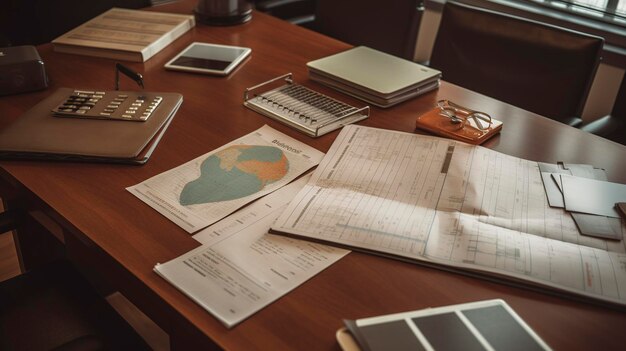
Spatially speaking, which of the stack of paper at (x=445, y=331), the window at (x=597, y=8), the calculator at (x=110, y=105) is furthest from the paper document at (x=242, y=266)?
the window at (x=597, y=8)

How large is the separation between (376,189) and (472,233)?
0.19 m

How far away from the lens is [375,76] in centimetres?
145

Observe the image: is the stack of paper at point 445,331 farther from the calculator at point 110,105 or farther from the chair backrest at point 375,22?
the chair backrest at point 375,22

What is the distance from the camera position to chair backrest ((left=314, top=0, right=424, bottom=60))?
2.00 m

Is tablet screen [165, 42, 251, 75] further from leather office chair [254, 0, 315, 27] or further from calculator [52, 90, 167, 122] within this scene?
leather office chair [254, 0, 315, 27]

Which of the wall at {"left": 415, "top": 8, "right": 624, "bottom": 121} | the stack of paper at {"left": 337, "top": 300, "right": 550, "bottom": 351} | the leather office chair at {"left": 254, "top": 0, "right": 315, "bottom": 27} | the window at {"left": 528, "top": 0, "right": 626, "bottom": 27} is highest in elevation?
the window at {"left": 528, "top": 0, "right": 626, "bottom": 27}

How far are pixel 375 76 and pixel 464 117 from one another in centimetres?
27

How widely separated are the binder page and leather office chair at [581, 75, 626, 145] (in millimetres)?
504

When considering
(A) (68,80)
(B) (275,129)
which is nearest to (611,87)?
(B) (275,129)

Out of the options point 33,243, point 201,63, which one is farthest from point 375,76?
point 33,243

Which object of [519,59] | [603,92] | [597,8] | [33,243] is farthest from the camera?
[597,8]

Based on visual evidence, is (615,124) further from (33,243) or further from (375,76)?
(33,243)

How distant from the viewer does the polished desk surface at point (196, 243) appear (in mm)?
788

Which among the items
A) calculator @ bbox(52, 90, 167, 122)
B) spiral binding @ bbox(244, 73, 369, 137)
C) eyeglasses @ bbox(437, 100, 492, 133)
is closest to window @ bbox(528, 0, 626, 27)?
eyeglasses @ bbox(437, 100, 492, 133)
